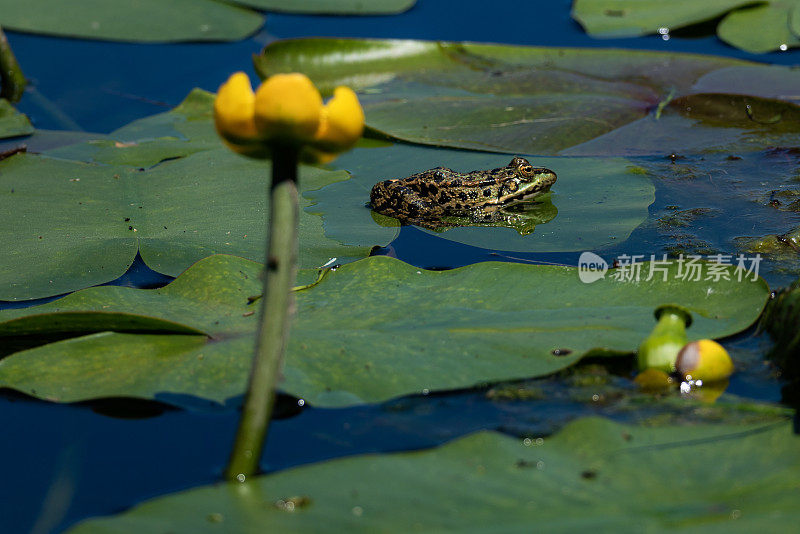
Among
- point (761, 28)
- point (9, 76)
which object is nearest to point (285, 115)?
point (9, 76)

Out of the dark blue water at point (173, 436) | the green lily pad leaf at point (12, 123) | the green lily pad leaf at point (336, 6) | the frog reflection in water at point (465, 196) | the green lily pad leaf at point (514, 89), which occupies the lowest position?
the dark blue water at point (173, 436)

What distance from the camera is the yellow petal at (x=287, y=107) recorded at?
4.61 feet

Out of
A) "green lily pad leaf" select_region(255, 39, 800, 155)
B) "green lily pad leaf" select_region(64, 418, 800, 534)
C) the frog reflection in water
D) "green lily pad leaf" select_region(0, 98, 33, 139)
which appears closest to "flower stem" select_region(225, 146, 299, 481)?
"green lily pad leaf" select_region(64, 418, 800, 534)

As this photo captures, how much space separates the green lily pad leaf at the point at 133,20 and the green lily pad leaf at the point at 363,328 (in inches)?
168

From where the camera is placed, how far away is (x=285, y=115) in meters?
1.42

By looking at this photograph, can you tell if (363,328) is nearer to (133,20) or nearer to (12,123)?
(12,123)

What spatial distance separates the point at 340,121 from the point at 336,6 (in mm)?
5963

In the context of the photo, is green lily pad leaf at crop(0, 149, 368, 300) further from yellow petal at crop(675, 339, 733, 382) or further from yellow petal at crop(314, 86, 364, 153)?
yellow petal at crop(314, 86, 364, 153)

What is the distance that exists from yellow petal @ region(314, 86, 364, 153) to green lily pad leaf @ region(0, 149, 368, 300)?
68.5 inches

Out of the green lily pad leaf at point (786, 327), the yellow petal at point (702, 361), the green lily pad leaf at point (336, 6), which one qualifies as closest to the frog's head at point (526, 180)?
the green lily pad leaf at point (786, 327)

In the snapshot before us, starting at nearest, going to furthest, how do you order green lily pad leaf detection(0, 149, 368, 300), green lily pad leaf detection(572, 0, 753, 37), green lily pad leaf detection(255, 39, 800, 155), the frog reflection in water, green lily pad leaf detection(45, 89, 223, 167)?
green lily pad leaf detection(0, 149, 368, 300) → the frog reflection in water → green lily pad leaf detection(45, 89, 223, 167) → green lily pad leaf detection(255, 39, 800, 155) → green lily pad leaf detection(572, 0, 753, 37)

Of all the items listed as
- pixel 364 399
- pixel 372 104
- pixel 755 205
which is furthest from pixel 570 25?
pixel 364 399

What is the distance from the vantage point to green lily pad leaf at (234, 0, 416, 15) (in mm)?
6992

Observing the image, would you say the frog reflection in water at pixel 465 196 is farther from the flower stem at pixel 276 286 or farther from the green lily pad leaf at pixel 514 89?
the flower stem at pixel 276 286
